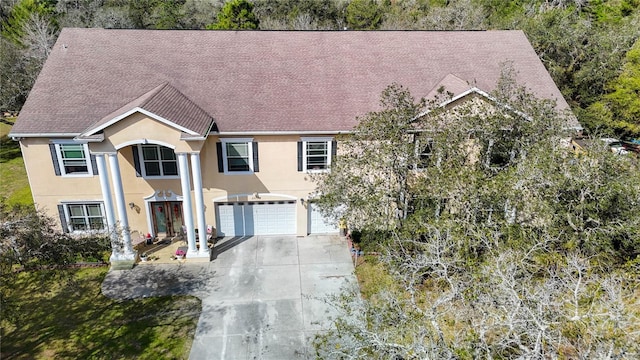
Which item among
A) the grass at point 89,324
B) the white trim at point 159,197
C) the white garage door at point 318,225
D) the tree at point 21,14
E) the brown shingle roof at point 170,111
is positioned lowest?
the grass at point 89,324

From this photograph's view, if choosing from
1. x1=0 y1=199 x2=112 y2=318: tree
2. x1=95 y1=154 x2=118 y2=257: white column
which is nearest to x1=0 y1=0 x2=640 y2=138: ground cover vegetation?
x1=95 y1=154 x2=118 y2=257: white column

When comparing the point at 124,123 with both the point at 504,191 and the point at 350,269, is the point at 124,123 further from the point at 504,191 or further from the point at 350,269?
the point at 504,191

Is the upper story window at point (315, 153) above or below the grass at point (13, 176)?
above

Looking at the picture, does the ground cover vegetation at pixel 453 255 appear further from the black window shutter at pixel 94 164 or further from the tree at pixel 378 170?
the black window shutter at pixel 94 164

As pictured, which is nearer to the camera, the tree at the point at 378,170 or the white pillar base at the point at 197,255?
the tree at the point at 378,170

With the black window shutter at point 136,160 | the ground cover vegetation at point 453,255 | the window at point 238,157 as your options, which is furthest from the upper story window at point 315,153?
the black window shutter at point 136,160

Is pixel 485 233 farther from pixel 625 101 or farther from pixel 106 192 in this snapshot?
pixel 625 101
